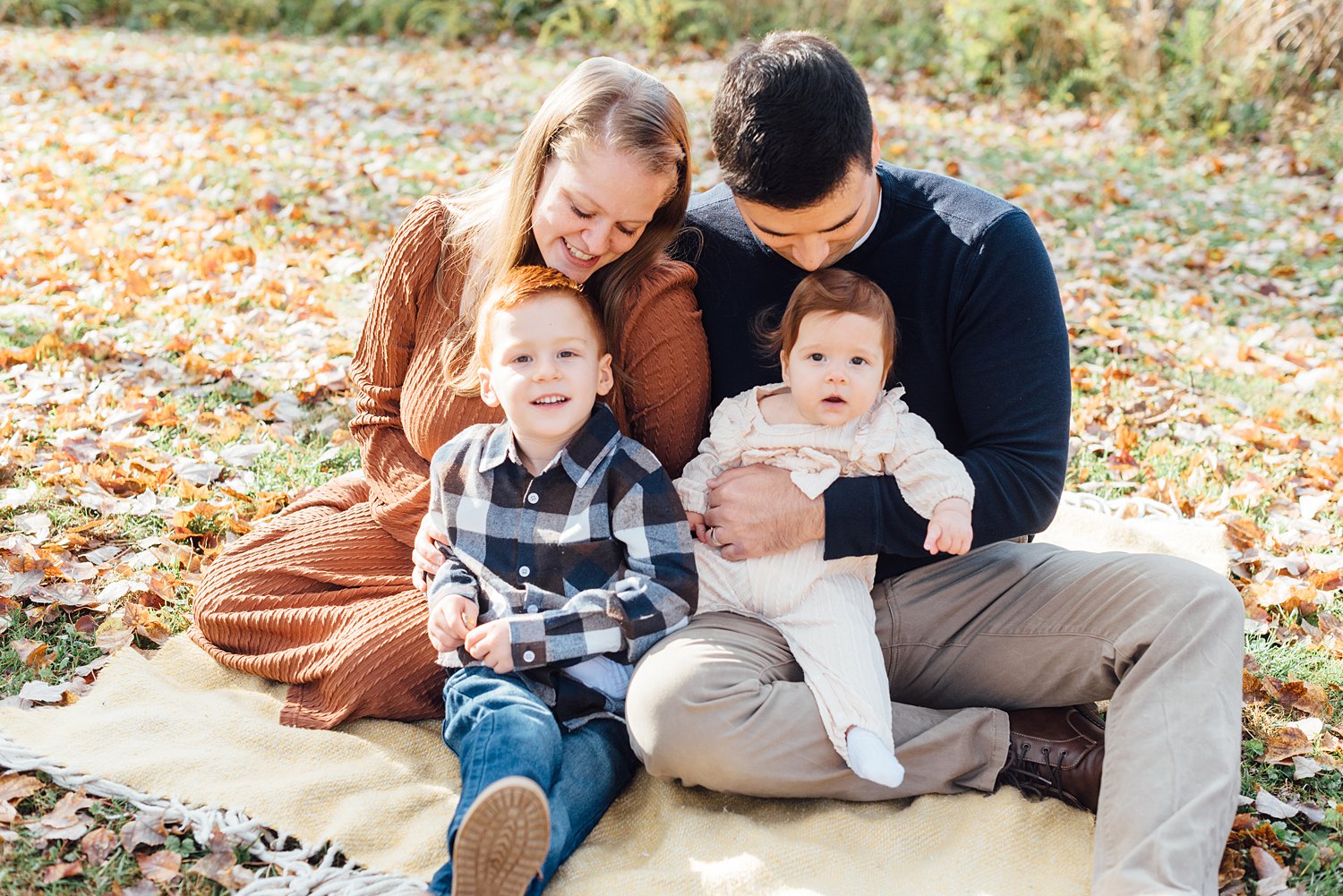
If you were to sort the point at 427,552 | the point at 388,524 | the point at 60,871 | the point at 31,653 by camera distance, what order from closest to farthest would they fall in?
the point at 60,871, the point at 427,552, the point at 31,653, the point at 388,524

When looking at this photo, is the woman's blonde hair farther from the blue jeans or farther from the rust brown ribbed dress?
the blue jeans

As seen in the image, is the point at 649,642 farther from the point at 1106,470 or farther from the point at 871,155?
the point at 1106,470

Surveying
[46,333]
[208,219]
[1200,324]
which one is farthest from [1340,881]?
[208,219]

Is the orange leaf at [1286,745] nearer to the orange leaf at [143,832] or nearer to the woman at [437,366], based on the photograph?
the woman at [437,366]

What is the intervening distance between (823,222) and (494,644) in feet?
3.94

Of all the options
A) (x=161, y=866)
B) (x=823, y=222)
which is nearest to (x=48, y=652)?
(x=161, y=866)

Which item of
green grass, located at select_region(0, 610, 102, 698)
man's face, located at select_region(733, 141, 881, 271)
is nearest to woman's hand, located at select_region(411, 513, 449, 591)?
green grass, located at select_region(0, 610, 102, 698)

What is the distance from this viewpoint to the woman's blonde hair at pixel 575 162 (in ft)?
9.12

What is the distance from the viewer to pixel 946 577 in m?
2.80

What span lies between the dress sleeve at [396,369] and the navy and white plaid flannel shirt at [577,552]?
42cm

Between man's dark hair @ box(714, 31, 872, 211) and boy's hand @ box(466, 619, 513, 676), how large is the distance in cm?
111

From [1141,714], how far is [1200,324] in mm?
4110

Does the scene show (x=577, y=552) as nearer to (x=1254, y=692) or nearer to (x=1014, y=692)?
(x=1014, y=692)

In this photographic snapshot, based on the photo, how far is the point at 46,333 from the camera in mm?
4938
